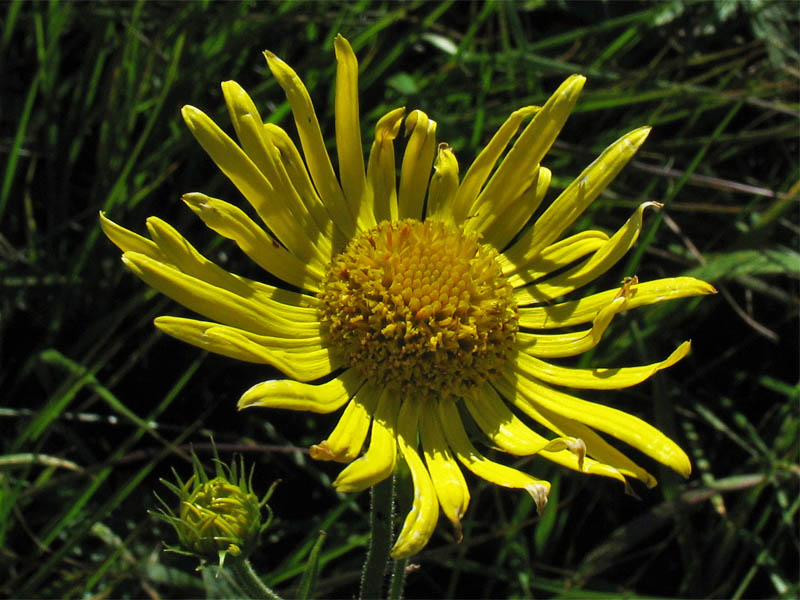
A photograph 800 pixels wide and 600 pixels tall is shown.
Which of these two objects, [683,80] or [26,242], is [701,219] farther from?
[26,242]

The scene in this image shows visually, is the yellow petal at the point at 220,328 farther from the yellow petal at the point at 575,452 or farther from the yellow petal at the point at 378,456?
Answer: the yellow petal at the point at 575,452

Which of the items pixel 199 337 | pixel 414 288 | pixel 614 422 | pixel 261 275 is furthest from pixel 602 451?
pixel 261 275

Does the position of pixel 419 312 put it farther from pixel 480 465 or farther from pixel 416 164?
pixel 416 164

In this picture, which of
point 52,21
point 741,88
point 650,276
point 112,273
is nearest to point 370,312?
point 112,273

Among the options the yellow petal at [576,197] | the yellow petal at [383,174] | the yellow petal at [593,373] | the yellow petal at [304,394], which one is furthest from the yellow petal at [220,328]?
the yellow petal at [576,197]

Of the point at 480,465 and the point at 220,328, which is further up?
the point at 220,328

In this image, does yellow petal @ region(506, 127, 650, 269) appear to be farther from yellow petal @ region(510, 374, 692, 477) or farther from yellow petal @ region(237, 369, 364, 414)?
yellow petal @ region(237, 369, 364, 414)

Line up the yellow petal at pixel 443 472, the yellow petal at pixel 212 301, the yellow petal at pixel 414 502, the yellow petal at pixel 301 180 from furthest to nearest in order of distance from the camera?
the yellow petal at pixel 301 180 → the yellow petal at pixel 212 301 → the yellow petal at pixel 443 472 → the yellow petal at pixel 414 502

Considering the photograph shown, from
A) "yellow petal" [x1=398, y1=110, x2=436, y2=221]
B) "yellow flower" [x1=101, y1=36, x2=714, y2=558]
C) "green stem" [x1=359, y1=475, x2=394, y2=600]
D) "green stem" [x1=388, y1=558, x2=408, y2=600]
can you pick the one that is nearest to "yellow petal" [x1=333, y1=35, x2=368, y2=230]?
"yellow flower" [x1=101, y1=36, x2=714, y2=558]
